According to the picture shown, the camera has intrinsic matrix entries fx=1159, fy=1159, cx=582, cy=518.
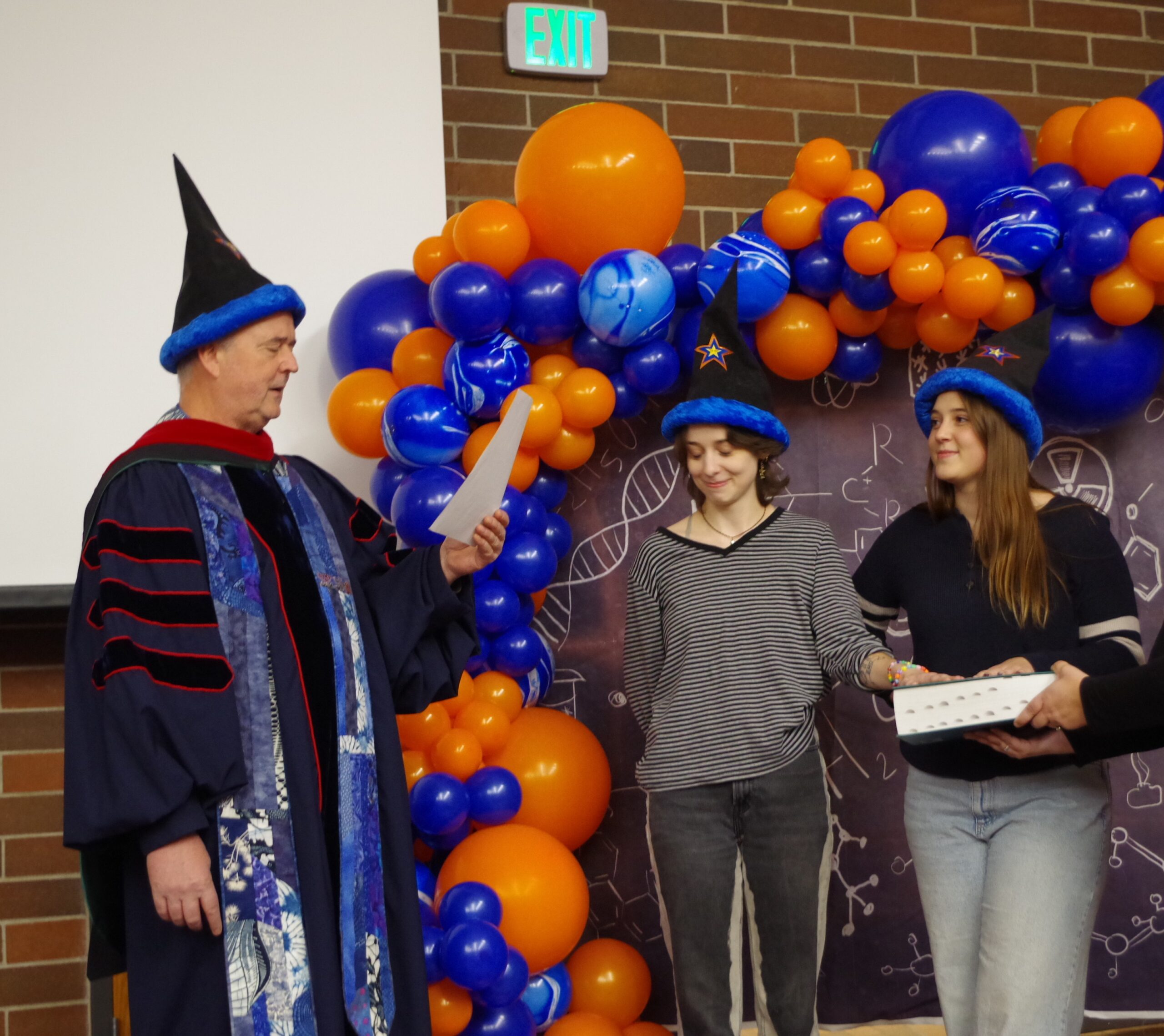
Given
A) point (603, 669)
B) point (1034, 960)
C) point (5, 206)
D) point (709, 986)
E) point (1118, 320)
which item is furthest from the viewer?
point (603, 669)

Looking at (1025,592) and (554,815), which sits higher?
(1025,592)

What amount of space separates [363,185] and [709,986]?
7.24 feet

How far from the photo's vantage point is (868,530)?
3.24 meters

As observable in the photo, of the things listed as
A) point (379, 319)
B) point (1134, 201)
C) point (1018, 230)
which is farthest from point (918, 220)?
point (379, 319)

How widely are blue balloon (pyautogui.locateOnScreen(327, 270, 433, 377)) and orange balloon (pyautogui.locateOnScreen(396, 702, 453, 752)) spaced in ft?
2.79

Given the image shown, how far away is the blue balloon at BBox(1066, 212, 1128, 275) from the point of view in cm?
254

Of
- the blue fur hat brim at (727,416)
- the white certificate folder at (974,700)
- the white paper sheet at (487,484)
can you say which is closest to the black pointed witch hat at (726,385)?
the blue fur hat brim at (727,416)

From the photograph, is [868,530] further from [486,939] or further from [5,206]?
[5,206]

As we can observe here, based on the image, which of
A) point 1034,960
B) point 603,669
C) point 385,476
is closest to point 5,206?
point 385,476

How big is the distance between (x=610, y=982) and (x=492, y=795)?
622 mm

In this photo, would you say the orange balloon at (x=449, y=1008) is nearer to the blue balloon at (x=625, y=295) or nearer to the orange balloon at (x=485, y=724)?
the orange balloon at (x=485, y=724)

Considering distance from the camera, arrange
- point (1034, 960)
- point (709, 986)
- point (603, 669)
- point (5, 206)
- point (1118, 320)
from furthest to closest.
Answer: point (603, 669), point (5, 206), point (1118, 320), point (709, 986), point (1034, 960)

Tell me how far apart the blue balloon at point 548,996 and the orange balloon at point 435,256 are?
1612 millimetres

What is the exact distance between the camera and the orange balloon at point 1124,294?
102 inches
